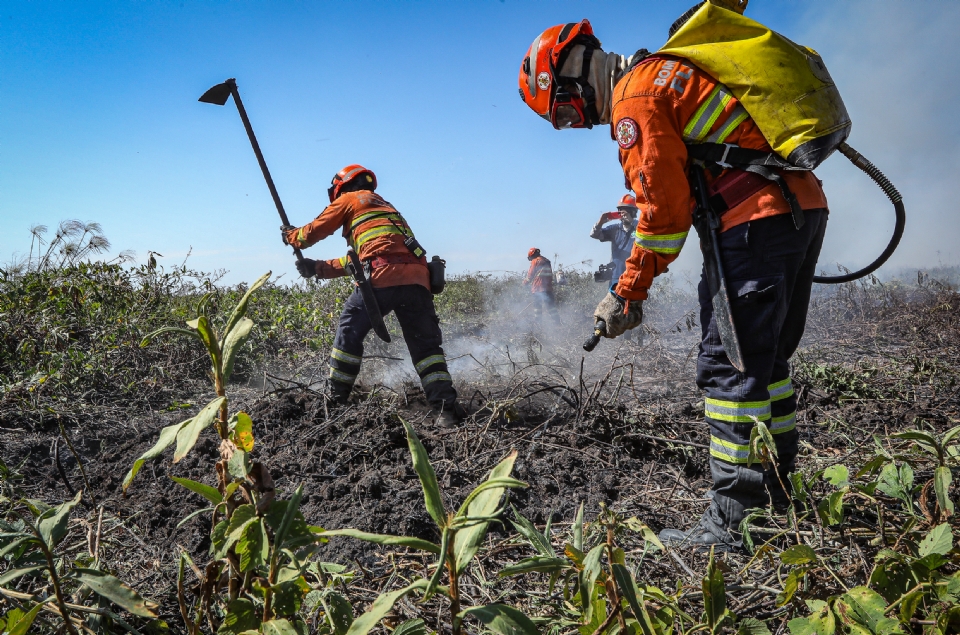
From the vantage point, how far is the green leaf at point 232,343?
768 mm

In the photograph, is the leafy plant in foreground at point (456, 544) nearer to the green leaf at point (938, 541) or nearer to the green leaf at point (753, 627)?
the green leaf at point (753, 627)

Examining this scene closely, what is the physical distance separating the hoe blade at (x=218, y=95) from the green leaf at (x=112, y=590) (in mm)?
4685

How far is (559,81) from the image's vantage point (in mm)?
2531

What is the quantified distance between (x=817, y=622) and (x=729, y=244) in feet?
4.57

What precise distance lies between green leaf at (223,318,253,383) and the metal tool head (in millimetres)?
4661

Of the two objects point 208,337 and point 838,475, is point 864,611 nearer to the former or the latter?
point 838,475

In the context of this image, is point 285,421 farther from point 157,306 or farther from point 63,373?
point 157,306

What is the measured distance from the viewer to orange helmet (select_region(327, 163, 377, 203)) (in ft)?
15.3

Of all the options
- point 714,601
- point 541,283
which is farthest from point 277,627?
point 541,283

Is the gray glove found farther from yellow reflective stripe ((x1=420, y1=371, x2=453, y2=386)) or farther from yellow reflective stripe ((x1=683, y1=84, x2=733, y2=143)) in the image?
yellow reflective stripe ((x1=683, y1=84, x2=733, y2=143))

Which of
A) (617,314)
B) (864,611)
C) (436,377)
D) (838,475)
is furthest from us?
(436,377)

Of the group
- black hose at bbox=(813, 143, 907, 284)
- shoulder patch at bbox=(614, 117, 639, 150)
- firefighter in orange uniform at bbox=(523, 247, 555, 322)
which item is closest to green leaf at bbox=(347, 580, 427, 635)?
shoulder patch at bbox=(614, 117, 639, 150)

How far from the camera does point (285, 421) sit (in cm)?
357

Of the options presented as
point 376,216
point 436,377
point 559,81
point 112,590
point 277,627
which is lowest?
point 277,627
